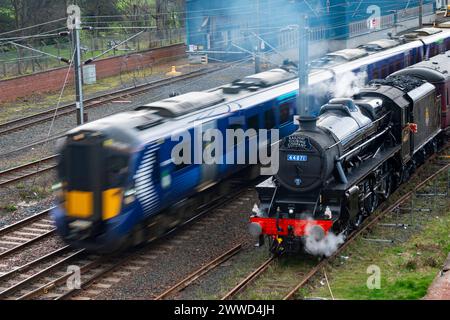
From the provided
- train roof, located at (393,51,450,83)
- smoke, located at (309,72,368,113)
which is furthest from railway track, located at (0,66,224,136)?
train roof, located at (393,51,450,83)

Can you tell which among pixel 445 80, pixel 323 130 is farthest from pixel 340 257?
pixel 445 80

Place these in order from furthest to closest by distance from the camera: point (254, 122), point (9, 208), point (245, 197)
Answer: point (245, 197) < point (254, 122) < point (9, 208)

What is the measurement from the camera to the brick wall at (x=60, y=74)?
112 feet

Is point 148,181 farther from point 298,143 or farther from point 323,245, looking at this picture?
point 323,245

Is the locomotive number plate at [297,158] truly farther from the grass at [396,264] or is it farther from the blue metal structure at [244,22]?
the blue metal structure at [244,22]

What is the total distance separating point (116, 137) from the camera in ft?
46.5

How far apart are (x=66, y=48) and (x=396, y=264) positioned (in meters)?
33.9

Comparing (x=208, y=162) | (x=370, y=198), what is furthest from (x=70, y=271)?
(x=370, y=198)

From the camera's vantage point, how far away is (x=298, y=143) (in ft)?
46.5

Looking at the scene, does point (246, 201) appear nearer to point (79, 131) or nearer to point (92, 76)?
point (79, 131)

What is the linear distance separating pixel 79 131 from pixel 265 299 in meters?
5.36

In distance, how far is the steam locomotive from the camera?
14125mm

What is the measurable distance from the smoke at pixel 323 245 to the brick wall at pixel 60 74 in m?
23.7

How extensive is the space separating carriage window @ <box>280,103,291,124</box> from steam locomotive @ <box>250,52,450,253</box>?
3.02 meters
